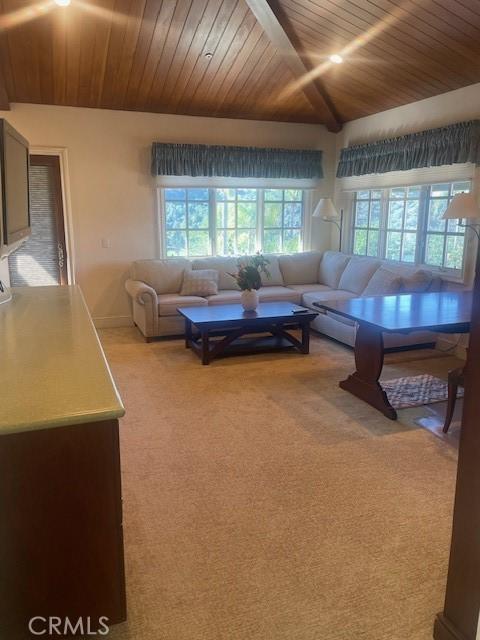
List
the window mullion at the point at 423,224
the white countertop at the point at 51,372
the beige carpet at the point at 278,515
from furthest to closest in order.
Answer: the window mullion at the point at 423,224
the beige carpet at the point at 278,515
the white countertop at the point at 51,372

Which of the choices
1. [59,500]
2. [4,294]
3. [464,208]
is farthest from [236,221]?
[59,500]

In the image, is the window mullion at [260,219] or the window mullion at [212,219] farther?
the window mullion at [260,219]

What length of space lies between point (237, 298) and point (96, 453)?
4.21 metres

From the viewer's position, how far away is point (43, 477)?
4.63 feet

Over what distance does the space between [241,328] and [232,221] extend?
209 centimetres

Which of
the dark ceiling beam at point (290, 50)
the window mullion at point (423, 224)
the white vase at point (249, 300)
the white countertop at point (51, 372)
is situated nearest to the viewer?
the white countertop at point (51, 372)

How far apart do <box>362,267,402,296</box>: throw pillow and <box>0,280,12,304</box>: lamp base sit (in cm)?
345

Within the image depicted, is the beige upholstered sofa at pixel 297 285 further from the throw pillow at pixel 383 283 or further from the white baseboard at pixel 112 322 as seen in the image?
the white baseboard at pixel 112 322

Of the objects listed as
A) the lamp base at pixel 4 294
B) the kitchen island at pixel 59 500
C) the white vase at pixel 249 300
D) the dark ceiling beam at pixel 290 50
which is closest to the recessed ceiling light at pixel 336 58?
the dark ceiling beam at pixel 290 50

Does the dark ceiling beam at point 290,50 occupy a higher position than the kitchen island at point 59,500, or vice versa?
the dark ceiling beam at point 290,50

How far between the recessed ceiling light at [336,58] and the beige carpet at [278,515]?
3197 millimetres

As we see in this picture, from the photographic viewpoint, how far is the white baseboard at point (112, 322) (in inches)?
237

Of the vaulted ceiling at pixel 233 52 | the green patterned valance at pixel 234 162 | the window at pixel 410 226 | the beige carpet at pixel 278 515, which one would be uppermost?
the vaulted ceiling at pixel 233 52

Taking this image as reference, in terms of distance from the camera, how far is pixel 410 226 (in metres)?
5.41
